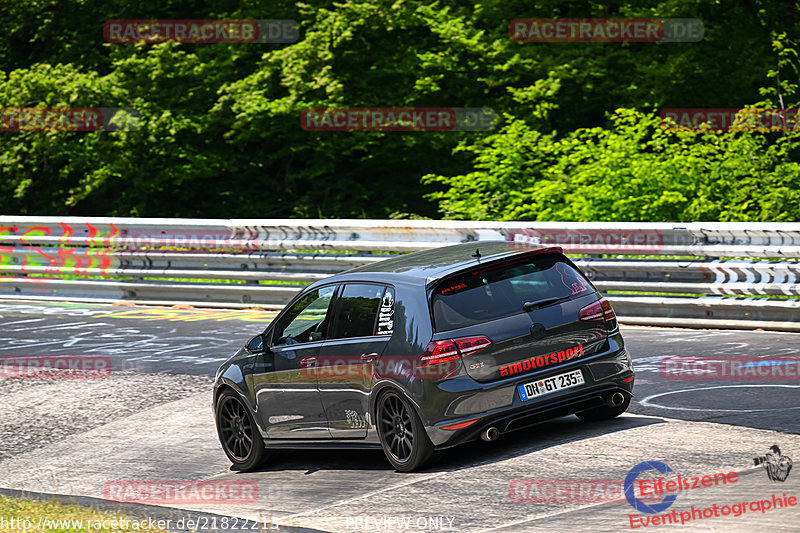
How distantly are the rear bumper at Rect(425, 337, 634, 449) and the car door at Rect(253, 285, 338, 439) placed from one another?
50.2 inches

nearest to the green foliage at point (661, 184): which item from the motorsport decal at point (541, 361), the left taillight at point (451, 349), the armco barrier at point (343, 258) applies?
the armco barrier at point (343, 258)

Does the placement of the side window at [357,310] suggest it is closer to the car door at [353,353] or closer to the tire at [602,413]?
the car door at [353,353]

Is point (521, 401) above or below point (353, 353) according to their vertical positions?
below

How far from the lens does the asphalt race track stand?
695 cm

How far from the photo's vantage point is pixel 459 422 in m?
7.98

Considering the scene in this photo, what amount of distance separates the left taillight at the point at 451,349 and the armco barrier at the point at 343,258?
4.43 ft

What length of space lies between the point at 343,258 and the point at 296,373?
7.81m

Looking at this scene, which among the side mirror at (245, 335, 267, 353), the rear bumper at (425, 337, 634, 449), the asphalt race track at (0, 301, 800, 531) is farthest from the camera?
the side mirror at (245, 335, 267, 353)

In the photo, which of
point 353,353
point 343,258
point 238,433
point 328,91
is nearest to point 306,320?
point 353,353

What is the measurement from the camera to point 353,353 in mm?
8523

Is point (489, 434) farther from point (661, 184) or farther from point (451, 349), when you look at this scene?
point (661, 184)

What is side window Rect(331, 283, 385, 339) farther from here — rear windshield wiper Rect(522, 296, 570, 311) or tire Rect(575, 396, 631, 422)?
tire Rect(575, 396, 631, 422)

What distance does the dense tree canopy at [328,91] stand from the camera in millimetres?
24562

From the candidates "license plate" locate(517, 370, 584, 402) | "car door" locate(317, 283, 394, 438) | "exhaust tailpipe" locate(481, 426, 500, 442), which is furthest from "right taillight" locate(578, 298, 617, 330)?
"car door" locate(317, 283, 394, 438)
